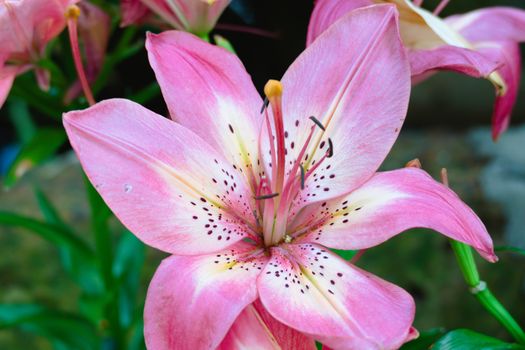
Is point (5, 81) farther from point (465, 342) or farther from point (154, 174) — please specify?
point (465, 342)

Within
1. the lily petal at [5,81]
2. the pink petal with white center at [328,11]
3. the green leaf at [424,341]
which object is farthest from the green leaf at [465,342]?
the lily petal at [5,81]

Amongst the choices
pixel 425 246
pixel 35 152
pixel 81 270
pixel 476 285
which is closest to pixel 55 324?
pixel 81 270

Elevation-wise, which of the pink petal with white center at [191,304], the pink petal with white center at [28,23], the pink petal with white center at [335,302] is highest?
the pink petal with white center at [28,23]

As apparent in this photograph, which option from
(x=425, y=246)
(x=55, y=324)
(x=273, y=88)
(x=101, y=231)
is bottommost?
(x=425, y=246)

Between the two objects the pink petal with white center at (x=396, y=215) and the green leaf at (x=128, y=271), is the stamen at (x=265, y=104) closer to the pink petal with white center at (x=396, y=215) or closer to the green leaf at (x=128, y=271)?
the pink petal with white center at (x=396, y=215)

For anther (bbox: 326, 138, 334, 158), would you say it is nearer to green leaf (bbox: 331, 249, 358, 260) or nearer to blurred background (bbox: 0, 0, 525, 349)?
green leaf (bbox: 331, 249, 358, 260)

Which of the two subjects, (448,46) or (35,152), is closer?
(448,46)
